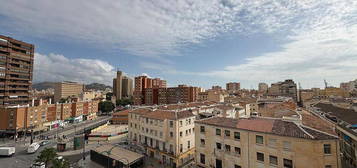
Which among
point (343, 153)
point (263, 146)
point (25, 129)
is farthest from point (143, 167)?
point (25, 129)

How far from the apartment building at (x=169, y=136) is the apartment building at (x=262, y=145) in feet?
26.8

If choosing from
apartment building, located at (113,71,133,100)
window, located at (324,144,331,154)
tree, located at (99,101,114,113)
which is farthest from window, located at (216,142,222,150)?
apartment building, located at (113,71,133,100)

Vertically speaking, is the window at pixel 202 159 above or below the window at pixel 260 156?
below

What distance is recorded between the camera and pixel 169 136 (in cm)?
3678

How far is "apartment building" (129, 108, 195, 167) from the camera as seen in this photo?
35844 mm

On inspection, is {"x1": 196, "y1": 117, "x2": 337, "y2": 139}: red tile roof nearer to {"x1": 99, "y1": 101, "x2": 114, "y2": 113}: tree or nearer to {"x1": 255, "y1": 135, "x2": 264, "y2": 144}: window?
{"x1": 255, "y1": 135, "x2": 264, "y2": 144}: window

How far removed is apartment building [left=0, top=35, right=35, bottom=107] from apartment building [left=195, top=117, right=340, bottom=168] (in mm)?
90974

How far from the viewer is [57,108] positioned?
81.4 meters

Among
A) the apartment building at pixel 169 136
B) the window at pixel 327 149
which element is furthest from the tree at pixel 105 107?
the window at pixel 327 149

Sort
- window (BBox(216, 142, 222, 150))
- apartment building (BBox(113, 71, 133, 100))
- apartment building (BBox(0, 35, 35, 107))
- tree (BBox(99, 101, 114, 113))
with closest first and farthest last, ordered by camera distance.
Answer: window (BBox(216, 142, 222, 150)) → apartment building (BBox(0, 35, 35, 107)) → tree (BBox(99, 101, 114, 113)) → apartment building (BBox(113, 71, 133, 100))

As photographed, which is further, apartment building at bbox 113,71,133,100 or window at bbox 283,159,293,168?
apartment building at bbox 113,71,133,100

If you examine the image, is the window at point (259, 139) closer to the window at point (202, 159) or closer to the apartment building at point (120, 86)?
the window at point (202, 159)

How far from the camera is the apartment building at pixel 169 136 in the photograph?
3584 centimetres

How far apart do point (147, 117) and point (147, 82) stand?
369 feet
